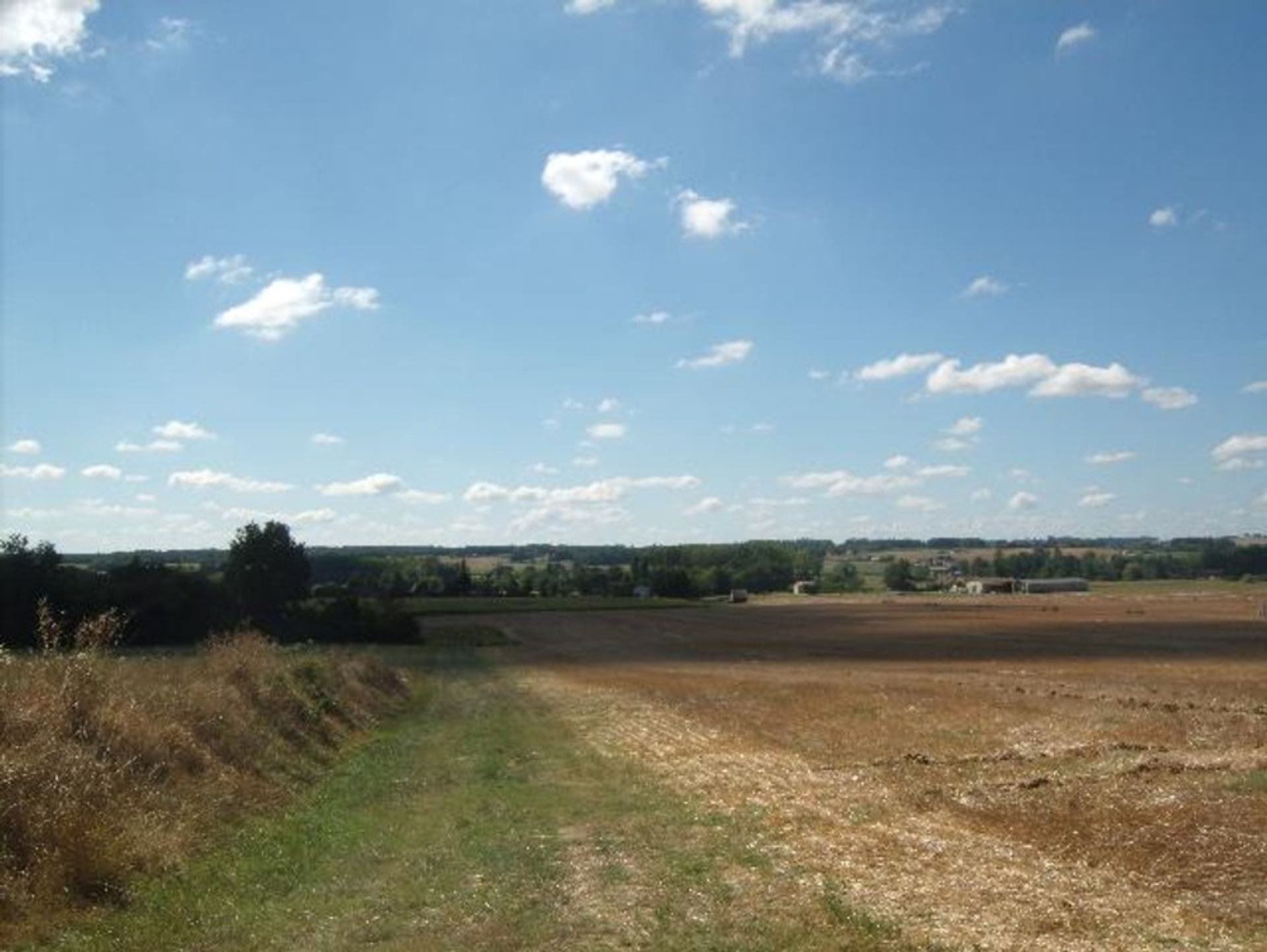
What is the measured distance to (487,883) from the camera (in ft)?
46.0

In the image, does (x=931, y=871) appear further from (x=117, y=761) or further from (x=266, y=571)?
(x=266, y=571)

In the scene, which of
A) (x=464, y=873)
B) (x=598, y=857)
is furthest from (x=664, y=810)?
(x=464, y=873)

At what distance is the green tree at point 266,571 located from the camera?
98312 mm

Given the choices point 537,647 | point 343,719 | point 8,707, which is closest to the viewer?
point 8,707

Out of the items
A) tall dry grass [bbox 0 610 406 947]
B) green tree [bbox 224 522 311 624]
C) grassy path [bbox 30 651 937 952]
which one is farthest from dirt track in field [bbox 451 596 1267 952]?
green tree [bbox 224 522 311 624]

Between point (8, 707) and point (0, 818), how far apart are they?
291 cm

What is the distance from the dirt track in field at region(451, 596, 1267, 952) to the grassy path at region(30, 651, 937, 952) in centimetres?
109

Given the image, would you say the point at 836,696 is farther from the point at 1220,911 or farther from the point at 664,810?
the point at 1220,911

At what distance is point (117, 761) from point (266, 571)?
8599 cm

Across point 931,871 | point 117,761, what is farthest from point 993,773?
point 117,761

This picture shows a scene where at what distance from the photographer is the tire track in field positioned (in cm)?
1128

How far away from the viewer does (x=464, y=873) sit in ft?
47.9

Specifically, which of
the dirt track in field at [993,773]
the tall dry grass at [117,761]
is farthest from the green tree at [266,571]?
the tall dry grass at [117,761]

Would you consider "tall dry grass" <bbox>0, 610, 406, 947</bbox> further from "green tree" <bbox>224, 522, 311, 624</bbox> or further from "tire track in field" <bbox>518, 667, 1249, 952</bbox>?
"green tree" <bbox>224, 522, 311, 624</bbox>
